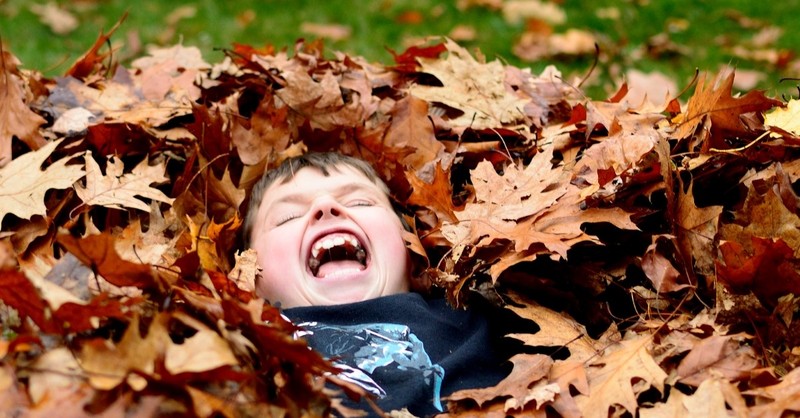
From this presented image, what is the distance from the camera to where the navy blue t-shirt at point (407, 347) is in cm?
221

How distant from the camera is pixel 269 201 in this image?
115 inches

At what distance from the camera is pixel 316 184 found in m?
2.89

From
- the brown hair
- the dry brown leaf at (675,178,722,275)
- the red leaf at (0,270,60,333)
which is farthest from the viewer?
the brown hair

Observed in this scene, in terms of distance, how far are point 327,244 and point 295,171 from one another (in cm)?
41

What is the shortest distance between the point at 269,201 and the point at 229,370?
1.34 meters

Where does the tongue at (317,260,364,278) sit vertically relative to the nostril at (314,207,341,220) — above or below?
below

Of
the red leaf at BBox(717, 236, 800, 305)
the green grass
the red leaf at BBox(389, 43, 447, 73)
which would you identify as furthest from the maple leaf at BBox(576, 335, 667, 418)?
the green grass

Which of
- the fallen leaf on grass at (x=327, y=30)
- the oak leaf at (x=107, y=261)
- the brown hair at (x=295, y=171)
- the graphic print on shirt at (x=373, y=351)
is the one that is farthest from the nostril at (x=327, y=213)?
the fallen leaf on grass at (x=327, y=30)

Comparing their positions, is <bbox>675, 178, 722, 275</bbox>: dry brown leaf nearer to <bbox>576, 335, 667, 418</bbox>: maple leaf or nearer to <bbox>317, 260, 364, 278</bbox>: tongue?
<bbox>576, 335, 667, 418</bbox>: maple leaf

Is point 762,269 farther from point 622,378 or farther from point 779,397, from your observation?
point 622,378

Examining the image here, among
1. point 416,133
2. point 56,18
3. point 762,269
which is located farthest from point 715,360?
point 56,18

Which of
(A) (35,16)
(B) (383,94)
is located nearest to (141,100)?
(B) (383,94)

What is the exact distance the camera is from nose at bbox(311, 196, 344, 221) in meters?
2.75

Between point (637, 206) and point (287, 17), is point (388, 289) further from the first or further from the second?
point (287, 17)
